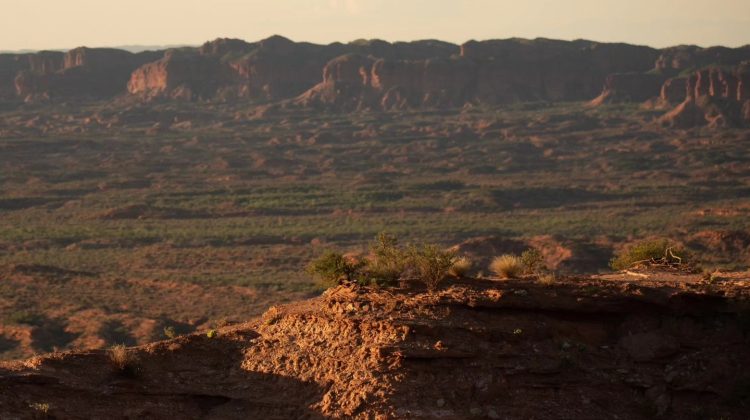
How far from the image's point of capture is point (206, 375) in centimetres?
1164

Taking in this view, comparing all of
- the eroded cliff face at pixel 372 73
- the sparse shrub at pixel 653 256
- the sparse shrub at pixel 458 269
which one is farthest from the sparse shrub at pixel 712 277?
the eroded cliff face at pixel 372 73

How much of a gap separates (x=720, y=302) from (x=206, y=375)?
20.1 feet

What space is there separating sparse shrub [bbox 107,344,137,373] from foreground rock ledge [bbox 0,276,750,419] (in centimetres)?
3

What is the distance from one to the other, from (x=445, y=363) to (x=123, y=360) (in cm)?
351

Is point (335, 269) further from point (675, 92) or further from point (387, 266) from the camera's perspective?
point (675, 92)

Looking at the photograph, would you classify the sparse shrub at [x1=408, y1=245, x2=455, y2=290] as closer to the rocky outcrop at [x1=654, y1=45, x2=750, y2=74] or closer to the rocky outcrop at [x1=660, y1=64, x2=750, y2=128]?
the rocky outcrop at [x1=660, y1=64, x2=750, y2=128]

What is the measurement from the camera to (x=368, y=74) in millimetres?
130875

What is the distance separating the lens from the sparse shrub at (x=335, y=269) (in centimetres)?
1331

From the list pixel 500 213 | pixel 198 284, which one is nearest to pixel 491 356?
pixel 198 284

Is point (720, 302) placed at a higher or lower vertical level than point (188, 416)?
higher

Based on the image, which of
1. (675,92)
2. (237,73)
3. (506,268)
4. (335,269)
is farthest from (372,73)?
(335,269)

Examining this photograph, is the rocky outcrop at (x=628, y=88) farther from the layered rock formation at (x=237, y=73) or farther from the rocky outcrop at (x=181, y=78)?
the rocky outcrop at (x=181, y=78)

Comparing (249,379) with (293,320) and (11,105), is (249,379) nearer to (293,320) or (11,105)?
(293,320)

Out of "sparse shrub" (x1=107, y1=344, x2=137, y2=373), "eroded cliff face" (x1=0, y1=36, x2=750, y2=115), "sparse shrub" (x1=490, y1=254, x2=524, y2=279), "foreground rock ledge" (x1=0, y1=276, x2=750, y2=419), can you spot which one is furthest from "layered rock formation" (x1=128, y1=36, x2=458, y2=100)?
"sparse shrub" (x1=107, y1=344, x2=137, y2=373)
